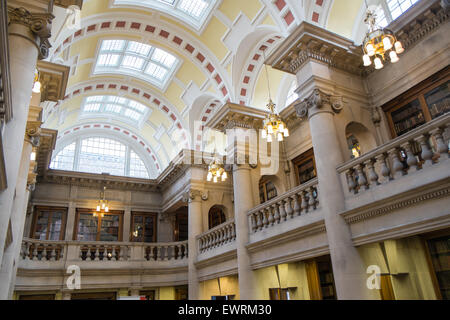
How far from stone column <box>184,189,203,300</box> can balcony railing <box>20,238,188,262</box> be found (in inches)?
30.3

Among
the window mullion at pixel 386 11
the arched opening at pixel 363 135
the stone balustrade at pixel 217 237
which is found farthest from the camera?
the stone balustrade at pixel 217 237

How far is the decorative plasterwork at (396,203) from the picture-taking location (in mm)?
5422

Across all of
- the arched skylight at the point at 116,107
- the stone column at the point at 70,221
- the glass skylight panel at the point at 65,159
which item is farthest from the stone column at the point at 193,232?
the glass skylight panel at the point at 65,159

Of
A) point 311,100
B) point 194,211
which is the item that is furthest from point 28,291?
point 311,100

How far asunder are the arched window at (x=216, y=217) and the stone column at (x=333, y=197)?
850cm

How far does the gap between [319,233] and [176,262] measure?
7743 millimetres

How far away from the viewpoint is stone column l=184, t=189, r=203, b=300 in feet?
41.4

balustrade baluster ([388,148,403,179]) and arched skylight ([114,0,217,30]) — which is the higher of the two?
arched skylight ([114,0,217,30])

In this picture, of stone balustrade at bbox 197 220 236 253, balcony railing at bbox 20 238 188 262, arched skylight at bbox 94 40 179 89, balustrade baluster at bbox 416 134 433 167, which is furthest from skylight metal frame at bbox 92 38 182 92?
balustrade baluster at bbox 416 134 433 167

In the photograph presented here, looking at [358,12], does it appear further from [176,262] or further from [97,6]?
[176,262]

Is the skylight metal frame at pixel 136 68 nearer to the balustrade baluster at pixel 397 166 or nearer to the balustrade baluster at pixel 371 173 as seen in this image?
the balustrade baluster at pixel 371 173

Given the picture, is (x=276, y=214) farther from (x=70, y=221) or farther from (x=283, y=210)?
(x=70, y=221)

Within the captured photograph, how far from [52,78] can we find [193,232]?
7581 millimetres

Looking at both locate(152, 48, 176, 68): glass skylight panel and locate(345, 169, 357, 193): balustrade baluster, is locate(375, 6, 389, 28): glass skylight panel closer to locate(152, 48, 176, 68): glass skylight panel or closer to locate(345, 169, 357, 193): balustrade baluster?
locate(345, 169, 357, 193): balustrade baluster
